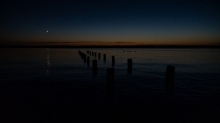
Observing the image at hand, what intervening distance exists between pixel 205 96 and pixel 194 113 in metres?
2.93

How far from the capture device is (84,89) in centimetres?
1140

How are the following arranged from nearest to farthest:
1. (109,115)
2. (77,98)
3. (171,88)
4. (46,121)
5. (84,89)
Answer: (46,121)
(109,115)
(77,98)
(171,88)
(84,89)

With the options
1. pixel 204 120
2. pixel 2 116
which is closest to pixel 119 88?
pixel 204 120

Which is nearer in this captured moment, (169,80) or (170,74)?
(170,74)

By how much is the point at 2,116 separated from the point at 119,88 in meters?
6.65

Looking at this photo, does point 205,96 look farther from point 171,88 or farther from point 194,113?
point 194,113

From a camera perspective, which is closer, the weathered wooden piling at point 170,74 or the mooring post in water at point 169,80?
the weathered wooden piling at point 170,74

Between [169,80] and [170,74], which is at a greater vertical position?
[170,74]

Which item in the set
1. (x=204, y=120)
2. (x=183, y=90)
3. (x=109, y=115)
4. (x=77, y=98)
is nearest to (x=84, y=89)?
(x=77, y=98)

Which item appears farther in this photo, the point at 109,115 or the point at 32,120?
the point at 109,115

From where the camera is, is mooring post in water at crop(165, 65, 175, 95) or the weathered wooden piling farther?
mooring post in water at crop(165, 65, 175, 95)

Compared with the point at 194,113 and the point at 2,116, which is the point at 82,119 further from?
the point at 194,113

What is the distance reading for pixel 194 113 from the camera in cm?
752

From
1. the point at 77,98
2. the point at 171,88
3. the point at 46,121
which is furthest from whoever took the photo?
the point at 171,88
